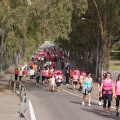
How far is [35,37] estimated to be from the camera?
26469 mm

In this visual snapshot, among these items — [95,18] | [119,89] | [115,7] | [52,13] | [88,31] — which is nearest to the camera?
[119,89]

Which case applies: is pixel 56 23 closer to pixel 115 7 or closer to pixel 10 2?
pixel 10 2

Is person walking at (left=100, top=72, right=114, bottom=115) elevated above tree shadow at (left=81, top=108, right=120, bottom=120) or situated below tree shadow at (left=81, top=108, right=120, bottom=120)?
above

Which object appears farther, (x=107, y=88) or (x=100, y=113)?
(x=100, y=113)

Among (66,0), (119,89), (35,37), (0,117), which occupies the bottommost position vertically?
(0,117)

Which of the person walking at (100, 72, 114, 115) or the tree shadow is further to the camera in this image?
the person walking at (100, 72, 114, 115)

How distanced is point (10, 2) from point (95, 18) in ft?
67.6

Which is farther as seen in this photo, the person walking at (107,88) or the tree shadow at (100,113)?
the person walking at (107,88)

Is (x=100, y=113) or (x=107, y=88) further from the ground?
(x=107, y=88)

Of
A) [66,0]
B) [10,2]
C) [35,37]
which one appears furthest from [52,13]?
[35,37]

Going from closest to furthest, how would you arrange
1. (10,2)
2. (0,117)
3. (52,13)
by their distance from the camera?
(0,117) < (52,13) < (10,2)

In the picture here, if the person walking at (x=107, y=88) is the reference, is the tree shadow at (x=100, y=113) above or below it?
below

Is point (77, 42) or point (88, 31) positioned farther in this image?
point (77, 42)

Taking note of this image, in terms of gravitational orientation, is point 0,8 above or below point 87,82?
above
